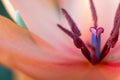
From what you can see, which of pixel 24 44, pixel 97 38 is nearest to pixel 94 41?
pixel 97 38

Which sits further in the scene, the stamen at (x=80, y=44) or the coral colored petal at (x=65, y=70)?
the stamen at (x=80, y=44)

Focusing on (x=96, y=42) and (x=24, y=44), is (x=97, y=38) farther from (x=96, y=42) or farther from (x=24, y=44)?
(x=24, y=44)

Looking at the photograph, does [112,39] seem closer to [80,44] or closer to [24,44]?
[80,44]

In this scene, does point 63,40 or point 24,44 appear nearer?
point 24,44

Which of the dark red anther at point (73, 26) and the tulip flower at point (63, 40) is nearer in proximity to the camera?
the tulip flower at point (63, 40)

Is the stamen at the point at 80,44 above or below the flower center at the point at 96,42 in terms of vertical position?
above

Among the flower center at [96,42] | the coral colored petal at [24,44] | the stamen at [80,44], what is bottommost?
the flower center at [96,42]

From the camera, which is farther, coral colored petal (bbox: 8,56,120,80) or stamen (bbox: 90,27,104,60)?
stamen (bbox: 90,27,104,60)

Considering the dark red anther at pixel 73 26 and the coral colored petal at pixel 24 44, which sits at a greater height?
the coral colored petal at pixel 24 44

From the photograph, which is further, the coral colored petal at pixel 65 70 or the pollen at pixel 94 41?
the pollen at pixel 94 41
